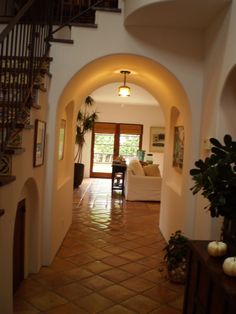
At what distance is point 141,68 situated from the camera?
417 cm

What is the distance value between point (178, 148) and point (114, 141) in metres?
7.15

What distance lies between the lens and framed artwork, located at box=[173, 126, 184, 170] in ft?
14.2

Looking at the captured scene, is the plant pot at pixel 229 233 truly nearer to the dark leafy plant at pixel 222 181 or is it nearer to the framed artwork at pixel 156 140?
the dark leafy plant at pixel 222 181

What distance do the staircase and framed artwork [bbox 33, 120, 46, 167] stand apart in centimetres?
24

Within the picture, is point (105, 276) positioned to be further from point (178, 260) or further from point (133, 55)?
point (133, 55)

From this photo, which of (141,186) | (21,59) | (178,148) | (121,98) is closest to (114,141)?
(121,98)

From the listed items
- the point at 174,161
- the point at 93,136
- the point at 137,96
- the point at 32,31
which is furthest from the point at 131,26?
the point at 93,136

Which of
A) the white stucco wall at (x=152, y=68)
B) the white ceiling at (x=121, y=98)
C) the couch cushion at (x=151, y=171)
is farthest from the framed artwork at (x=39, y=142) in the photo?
the couch cushion at (x=151, y=171)

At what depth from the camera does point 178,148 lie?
4547 mm

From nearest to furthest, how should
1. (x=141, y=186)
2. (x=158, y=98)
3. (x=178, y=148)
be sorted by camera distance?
(x=178, y=148), (x=158, y=98), (x=141, y=186)

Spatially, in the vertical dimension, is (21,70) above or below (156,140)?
above

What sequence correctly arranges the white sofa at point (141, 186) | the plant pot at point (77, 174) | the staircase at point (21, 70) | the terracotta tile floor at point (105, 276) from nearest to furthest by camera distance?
the staircase at point (21, 70), the terracotta tile floor at point (105, 276), the white sofa at point (141, 186), the plant pot at point (77, 174)

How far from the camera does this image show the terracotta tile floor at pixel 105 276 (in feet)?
9.49

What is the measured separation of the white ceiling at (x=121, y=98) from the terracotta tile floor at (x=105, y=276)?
12.8 feet
